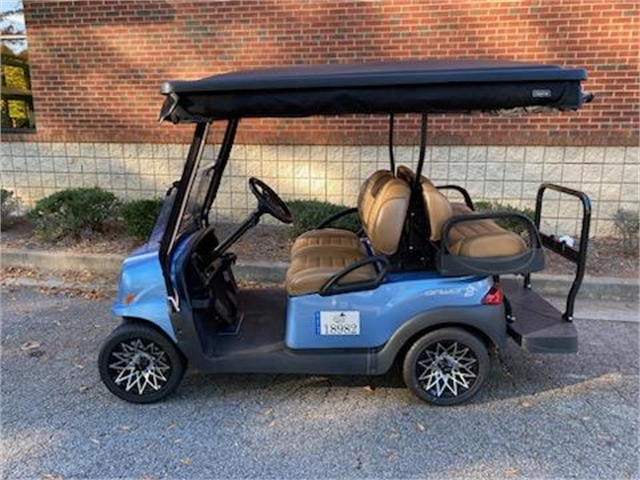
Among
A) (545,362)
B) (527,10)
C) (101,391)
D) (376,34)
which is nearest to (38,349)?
(101,391)

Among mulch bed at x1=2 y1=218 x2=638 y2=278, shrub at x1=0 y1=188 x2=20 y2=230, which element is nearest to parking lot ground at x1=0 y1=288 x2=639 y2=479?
mulch bed at x1=2 y1=218 x2=638 y2=278

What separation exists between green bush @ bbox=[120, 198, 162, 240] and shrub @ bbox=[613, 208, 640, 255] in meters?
4.88

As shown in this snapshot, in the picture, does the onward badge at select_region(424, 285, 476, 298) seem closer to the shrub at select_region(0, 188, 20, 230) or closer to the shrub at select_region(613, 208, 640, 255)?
the shrub at select_region(613, 208, 640, 255)

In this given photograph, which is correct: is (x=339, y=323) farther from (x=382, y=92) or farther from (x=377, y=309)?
(x=382, y=92)

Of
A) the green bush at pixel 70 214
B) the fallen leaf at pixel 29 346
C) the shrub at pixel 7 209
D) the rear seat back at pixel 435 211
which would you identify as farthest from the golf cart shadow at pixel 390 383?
the shrub at pixel 7 209

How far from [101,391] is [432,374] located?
1.95m

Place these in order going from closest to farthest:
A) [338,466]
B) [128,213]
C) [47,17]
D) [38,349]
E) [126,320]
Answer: [338,466] < [126,320] < [38,349] < [128,213] < [47,17]

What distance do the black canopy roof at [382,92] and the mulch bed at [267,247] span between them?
2.75 meters

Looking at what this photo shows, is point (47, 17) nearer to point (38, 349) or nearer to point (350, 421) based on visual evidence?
point (38, 349)

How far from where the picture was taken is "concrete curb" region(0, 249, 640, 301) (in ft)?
14.8

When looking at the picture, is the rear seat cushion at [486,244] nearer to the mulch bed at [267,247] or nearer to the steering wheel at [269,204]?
the steering wheel at [269,204]

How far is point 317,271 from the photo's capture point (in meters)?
2.89

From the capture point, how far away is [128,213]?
5430mm

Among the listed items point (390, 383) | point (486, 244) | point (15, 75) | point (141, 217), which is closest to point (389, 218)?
point (486, 244)
